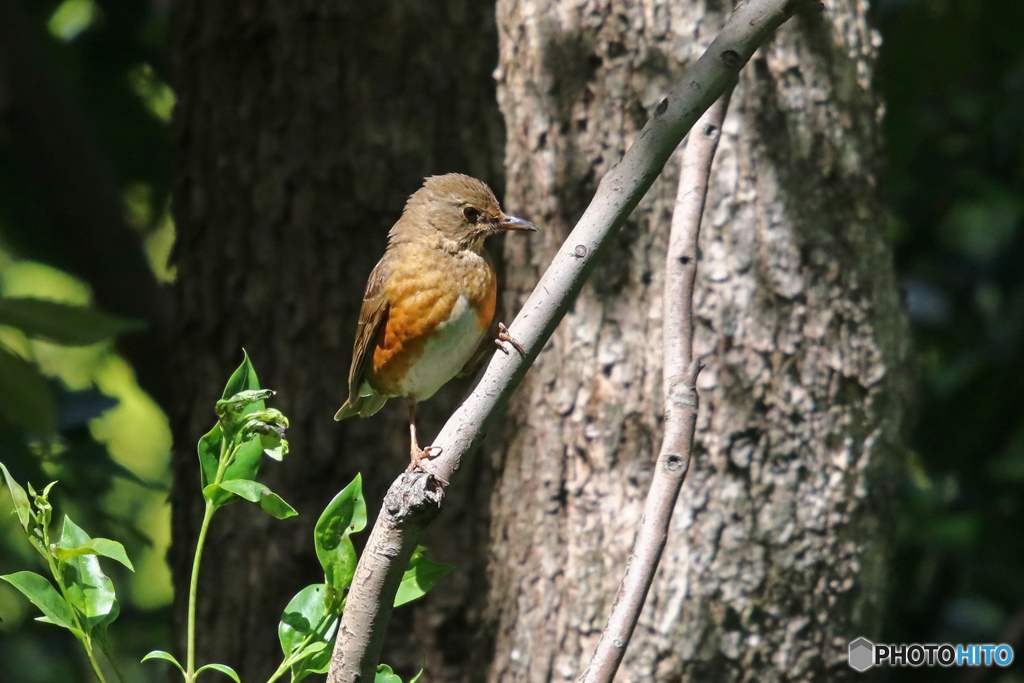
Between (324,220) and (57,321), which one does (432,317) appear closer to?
(57,321)

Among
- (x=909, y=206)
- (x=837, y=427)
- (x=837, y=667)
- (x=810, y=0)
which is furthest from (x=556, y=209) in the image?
(x=909, y=206)

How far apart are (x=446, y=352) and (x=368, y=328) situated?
10.3 inches

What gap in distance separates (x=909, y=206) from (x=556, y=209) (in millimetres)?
2368

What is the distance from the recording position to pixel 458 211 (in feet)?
7.57

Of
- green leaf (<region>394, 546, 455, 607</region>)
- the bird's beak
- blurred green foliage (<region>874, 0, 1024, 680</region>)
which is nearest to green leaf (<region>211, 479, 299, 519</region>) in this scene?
green leaf (<region>394, 546, 455, 607</region>)

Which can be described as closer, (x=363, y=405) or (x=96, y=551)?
(x=96, y=551)

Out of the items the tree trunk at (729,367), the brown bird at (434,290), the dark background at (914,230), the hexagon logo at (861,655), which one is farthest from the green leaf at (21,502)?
the dark background at (914,230)

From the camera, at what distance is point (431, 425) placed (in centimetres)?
307

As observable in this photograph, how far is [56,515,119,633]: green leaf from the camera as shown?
1332mm

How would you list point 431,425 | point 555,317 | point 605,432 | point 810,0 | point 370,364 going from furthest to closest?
point 431,425 < point 605,432 < point 370,364 < point 810,0 < point 555,317

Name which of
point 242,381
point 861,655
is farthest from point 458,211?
point 861,655

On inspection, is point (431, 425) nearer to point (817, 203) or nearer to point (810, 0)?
point (817, 203)

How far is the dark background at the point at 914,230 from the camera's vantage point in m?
3.99

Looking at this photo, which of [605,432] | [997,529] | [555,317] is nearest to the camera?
[555,317]
